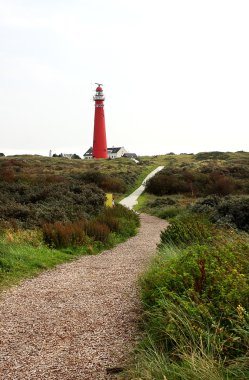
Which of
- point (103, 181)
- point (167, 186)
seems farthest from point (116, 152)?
point (167, 186)

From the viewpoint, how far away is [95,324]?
211 inches

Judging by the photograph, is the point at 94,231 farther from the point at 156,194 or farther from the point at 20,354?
the point at 156,194

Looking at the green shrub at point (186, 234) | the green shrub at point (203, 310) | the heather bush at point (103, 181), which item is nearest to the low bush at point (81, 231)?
the green shrub at point (186, 234)

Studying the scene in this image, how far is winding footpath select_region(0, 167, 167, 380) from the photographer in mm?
4199

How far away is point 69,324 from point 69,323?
0.12ft

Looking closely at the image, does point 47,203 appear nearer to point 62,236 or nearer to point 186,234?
point 62,236

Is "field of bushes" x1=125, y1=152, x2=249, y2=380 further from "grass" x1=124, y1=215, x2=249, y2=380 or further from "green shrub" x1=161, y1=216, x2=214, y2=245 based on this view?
→ "green shrub" x1=161, y1=216, x2=214, y2=245

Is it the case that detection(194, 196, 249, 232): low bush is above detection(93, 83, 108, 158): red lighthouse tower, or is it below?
below

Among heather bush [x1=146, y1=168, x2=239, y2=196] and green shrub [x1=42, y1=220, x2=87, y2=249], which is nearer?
green shrub [x1=42, y1=220, x2=87, y2=249]

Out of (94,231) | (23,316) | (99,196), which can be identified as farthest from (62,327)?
(99,196)

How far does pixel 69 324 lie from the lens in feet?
17.7

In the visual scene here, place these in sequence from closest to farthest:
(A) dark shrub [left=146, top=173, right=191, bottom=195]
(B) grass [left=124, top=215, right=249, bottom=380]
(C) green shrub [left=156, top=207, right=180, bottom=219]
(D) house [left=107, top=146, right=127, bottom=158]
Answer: (B) grass [left=124, top=215, right=249, bottom=380]
(C) green shrub [left=156, top=207, right=180, bottom=219]
(A) dark shrub [left=146, top=173, right=191, bottom=195]
(D) house [left=107, top=146, right=127, bottom=158]

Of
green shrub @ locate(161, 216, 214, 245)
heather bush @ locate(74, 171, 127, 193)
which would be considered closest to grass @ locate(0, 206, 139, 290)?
green shrub @ locate(161, 216, 214, 245)

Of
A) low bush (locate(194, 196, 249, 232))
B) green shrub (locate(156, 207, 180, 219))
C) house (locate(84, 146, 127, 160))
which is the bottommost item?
green shrub (locate(156, 207, 180, 219))
